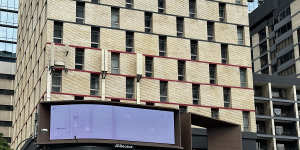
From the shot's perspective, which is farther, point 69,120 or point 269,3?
point 269,3

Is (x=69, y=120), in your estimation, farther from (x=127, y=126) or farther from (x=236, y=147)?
(x=236, y=147)

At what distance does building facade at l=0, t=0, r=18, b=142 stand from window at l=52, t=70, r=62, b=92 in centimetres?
5091

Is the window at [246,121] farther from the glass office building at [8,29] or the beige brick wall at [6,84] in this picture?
the glass office building at [8,29]

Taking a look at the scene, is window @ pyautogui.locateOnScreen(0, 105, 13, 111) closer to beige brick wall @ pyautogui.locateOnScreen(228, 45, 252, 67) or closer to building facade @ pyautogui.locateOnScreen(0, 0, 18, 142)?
building facade @ pyautogui.locateOnScreen(0, 0, 18, 142)

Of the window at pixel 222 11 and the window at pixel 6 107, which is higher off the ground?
the window at pixel 222 11

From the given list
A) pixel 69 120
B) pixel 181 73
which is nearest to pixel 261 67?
pixel 181 73

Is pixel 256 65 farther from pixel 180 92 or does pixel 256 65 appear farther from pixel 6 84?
pixel 180 92

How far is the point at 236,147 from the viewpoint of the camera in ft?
190

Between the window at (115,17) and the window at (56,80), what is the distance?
8.69 metres

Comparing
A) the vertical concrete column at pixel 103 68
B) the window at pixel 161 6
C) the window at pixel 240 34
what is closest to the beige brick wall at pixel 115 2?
the window at pixel 161 6

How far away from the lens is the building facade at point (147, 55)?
199 feet

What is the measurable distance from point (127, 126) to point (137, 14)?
18094 mm

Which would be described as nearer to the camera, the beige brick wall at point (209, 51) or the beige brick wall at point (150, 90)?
the beige brick wall at point (150, 90)

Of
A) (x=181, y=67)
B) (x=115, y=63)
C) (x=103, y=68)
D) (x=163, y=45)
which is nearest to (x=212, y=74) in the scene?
(x=181, y=67)
